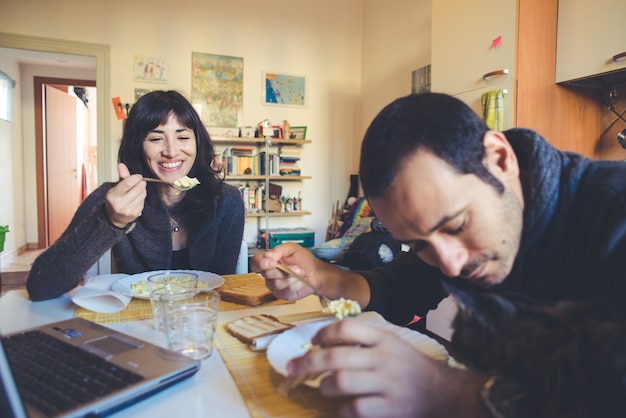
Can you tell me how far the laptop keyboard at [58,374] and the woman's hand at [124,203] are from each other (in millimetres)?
418

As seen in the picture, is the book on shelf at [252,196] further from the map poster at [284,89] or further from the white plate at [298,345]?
the white plate at [298,345]

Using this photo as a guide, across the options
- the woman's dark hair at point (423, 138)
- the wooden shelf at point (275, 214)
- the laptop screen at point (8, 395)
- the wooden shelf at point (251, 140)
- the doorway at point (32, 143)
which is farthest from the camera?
the wooden shelf at point (275, 214)

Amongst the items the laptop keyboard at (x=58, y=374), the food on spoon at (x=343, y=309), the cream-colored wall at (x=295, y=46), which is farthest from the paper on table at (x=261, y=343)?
the cream-colored wall at (x=295, y=46)

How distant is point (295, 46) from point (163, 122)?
300cm

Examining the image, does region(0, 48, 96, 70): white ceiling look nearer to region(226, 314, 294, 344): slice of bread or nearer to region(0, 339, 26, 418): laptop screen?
region(226, 314, 294, 344): slice of bread

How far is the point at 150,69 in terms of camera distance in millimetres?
3760

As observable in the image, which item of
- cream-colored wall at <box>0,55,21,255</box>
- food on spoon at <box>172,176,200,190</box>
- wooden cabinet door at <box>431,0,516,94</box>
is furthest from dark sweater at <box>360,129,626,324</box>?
cream-colored wall at <box>0,55,21,255</box>

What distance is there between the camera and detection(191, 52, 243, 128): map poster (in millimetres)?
3889

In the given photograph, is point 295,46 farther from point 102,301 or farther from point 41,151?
point 41,151

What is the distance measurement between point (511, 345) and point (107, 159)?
3888 mm

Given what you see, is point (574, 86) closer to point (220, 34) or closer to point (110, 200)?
point (110, 200)

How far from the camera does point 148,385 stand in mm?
568

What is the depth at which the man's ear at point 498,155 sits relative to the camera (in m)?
0.69

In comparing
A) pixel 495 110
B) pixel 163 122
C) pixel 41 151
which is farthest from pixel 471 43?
pixel 41 151
